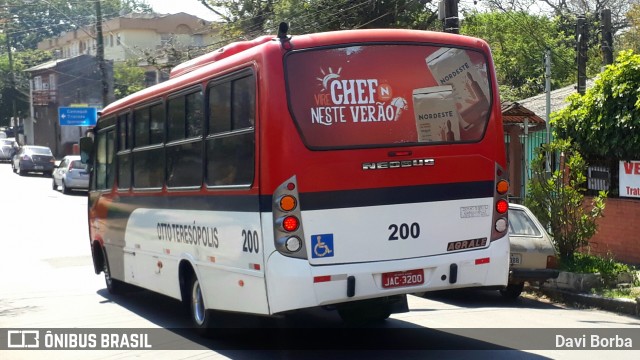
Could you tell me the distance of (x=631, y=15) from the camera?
4234 centimetres

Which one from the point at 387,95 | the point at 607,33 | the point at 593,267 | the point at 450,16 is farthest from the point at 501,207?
the point at 607,33

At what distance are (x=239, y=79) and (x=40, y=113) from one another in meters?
75.8

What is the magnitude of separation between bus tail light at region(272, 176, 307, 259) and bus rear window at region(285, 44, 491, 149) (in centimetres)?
45

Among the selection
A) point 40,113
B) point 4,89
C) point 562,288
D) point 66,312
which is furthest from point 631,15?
point 4,89

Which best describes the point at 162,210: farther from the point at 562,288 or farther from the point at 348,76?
the point at 562,288

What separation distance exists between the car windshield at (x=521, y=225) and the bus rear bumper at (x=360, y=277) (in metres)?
4.70

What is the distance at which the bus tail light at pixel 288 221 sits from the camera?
7.87 meters

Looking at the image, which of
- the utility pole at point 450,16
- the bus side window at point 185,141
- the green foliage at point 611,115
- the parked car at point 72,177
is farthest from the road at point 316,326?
the parked car at point 72,177

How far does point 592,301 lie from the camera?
12594 millimetres

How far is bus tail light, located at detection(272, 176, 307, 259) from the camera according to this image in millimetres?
7871

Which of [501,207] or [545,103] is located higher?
[545,103]

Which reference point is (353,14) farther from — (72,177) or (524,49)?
(524,49)

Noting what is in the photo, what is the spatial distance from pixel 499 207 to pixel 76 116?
52.5 meters

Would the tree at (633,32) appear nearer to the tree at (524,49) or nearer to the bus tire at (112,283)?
the tree at (524,49)
